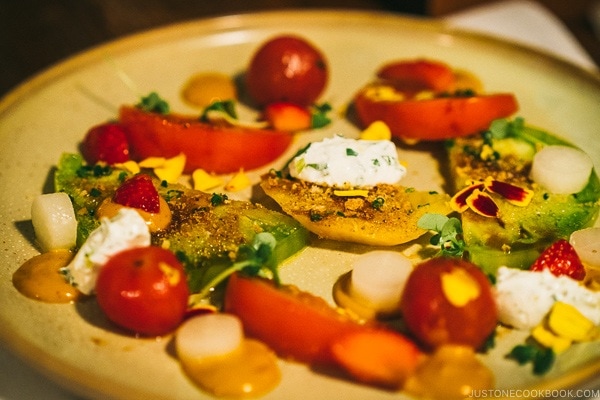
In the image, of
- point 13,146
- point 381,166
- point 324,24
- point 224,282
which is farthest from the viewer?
point 324,24

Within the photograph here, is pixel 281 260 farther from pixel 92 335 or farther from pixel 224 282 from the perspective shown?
pixel 92 335

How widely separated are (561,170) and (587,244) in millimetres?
381

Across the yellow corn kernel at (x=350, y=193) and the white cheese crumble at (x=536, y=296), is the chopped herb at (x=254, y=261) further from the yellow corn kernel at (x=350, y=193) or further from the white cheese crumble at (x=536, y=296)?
the white cheese crumble at (x=536, y=296)

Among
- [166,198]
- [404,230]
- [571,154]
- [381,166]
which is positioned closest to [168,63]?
[166,198]

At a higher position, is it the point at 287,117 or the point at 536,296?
the point at 287,117

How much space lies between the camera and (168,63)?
3.61 metres

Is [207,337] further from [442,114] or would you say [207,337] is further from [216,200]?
[442,114]

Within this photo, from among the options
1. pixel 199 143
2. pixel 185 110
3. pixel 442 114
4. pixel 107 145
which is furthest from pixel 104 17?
pixel 442 114

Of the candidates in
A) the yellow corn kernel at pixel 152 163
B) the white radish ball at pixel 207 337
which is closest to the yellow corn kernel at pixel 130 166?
the yellow corn kernel at pixel 152 163

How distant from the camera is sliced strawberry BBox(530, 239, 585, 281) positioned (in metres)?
2.25

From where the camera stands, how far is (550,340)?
208 centimetres

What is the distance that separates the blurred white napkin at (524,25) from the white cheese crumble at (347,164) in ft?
5.42

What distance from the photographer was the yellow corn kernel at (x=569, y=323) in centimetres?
206

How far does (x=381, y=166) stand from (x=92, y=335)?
4.05 feet
